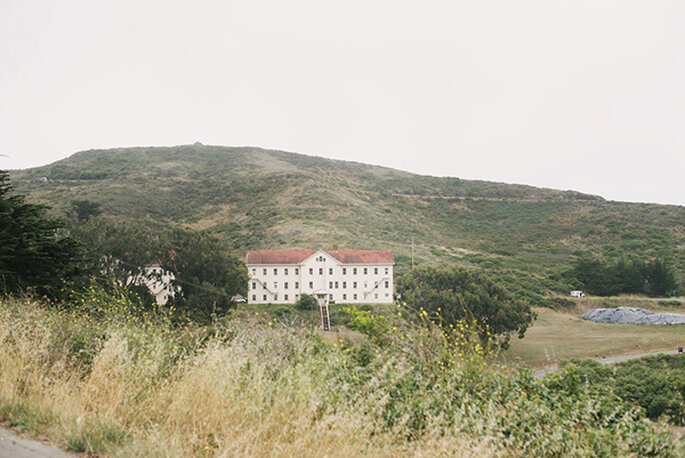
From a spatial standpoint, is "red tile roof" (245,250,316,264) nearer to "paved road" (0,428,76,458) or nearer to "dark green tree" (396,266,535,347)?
"dark green tree" (396,266,535,347)

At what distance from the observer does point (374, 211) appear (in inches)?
3474

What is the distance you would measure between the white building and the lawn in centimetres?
1522

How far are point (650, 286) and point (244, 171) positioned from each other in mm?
90978

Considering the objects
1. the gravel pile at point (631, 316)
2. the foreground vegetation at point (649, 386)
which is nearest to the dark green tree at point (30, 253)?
the foreground vegetation at point (649, 386)

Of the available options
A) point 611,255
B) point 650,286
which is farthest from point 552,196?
point 650,286

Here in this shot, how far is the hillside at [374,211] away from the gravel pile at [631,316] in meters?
10.6

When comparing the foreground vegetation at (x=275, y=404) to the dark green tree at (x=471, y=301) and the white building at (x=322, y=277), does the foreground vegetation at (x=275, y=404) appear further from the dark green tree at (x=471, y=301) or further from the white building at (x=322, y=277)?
the white building at (x=322, y=277)

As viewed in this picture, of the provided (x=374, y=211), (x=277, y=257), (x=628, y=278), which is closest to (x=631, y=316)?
(x=628, y=278)

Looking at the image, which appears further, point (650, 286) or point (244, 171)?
point (244, 171)

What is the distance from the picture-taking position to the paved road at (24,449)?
3.20 m

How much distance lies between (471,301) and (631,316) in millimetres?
20673

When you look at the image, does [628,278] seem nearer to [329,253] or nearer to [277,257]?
[329,253]

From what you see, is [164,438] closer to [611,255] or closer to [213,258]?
[213,258]

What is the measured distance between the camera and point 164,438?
358 centimetres
